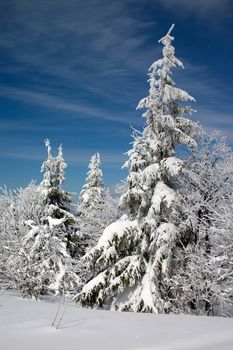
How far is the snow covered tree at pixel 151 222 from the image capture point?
15906 millimetres

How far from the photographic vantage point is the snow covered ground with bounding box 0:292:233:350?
510cm

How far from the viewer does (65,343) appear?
5.16 m

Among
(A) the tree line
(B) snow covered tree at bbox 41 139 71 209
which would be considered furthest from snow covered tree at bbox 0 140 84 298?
(A) the tree line

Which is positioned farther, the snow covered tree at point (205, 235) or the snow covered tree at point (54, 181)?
the snow covered tree at point (54, 181)

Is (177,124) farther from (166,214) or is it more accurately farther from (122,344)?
(122,344)

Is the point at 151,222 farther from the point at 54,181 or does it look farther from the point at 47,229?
the point at 54,181

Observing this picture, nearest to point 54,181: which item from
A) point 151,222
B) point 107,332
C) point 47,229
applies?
point 47,229

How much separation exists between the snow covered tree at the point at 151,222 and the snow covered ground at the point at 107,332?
27.0ft

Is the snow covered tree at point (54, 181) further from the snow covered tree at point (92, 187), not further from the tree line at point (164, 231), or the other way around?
the tree line at point (164, 231)

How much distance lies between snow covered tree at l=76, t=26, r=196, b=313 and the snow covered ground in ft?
27.0

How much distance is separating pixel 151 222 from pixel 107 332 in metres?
10.4

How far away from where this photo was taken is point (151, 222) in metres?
16.2

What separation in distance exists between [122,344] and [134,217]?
1213 cm

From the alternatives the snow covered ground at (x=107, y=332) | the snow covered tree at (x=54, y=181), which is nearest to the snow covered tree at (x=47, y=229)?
the snow covered tree at (x=54, y=181)
